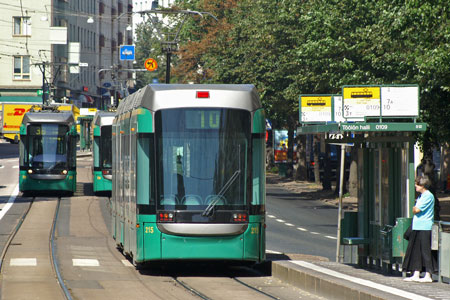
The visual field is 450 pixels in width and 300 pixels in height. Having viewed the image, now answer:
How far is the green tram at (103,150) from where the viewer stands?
37.9 metres

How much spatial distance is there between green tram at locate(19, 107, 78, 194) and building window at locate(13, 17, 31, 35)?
5084 centimetres

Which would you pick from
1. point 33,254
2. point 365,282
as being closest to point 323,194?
point 33,254

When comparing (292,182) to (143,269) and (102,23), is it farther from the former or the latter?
(102,23)

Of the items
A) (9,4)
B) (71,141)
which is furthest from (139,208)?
(9,4)

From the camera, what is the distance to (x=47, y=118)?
122ft

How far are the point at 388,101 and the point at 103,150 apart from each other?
966 inches

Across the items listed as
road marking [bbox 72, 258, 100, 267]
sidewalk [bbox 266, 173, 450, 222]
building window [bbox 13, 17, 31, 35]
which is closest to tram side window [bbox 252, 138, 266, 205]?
road marking [bbox 72, 258, 100, 267]

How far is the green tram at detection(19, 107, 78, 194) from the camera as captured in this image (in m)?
37.0

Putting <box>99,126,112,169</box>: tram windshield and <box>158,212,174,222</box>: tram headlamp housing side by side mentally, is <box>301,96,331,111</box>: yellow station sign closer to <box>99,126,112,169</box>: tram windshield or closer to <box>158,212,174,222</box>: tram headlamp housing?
<box>158,212,174,222</box>: tram headlamp housing

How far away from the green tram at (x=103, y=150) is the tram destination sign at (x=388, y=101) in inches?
932

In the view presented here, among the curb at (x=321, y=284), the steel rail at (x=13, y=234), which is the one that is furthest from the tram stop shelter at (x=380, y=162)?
the steel rail at (x=13, y=234)

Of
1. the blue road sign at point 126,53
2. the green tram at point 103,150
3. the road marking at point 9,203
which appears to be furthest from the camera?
the blue road sign at point 126,53

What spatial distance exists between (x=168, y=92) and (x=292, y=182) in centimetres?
4140

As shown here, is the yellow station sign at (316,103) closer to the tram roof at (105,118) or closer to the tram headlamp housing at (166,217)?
the tram headlamp housing at (166,217)
